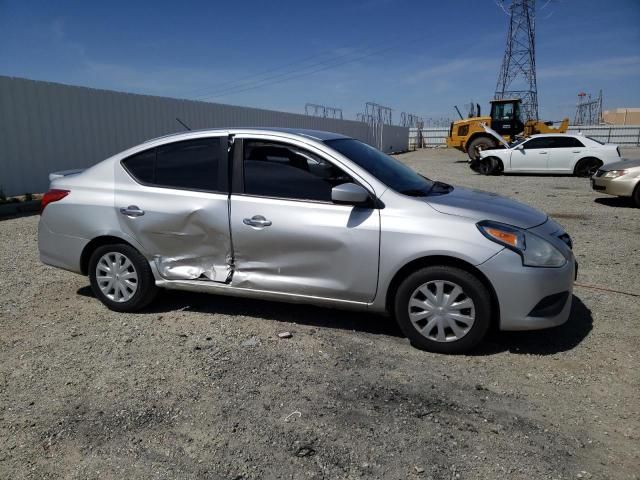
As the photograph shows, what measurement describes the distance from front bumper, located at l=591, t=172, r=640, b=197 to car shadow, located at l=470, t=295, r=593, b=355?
741 cm

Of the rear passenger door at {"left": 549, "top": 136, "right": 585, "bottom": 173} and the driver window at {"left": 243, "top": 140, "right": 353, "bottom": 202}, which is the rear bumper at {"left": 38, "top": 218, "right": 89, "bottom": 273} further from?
the rear passenger door at {"left": 549, "top": 136, "right": 585, "bottom": 173}

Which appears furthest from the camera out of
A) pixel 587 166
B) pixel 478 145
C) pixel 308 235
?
pixel 478 145

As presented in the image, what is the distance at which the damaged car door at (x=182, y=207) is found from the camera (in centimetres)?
412

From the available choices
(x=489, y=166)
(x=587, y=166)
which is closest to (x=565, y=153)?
Answer: (x=587, y=166)

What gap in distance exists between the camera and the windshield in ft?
13.0

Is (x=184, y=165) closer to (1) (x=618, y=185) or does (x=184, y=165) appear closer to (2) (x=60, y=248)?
(2) (x=60, y=248)

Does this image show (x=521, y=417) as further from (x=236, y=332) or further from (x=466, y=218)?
(x=236, y=332)

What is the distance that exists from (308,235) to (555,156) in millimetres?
15962

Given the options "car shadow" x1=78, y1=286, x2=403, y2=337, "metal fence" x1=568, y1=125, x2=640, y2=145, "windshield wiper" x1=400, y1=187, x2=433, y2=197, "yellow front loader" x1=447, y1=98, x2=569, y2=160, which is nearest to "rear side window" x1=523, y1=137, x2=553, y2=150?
"yellow front loader" x1=447, y1=98, x2=569, y2=160

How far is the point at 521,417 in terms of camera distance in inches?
113

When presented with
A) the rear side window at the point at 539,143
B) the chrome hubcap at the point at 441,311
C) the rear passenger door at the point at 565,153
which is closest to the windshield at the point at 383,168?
the chrome hubcap at the point at 441,311

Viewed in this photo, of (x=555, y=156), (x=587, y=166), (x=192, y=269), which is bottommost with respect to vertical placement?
(x=192, y=269)

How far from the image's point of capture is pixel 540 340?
3889 millimetres

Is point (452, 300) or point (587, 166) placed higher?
point (587, 166)
